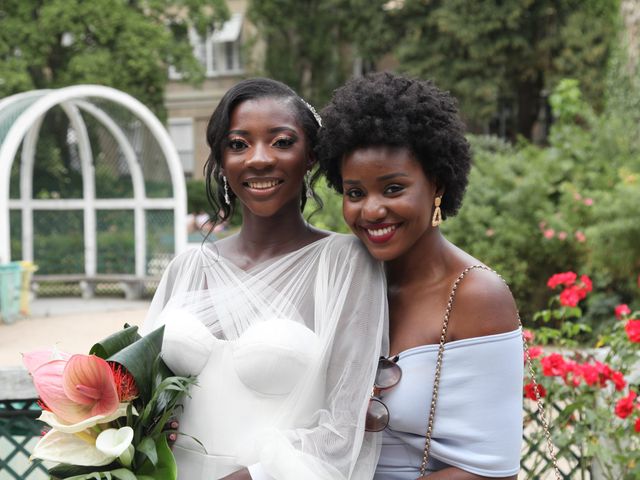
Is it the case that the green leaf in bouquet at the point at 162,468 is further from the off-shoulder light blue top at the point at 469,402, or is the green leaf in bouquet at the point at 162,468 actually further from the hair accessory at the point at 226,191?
the hair accessory at the point at 226,191

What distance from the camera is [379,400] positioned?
6.66 ft

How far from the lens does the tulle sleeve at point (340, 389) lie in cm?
198

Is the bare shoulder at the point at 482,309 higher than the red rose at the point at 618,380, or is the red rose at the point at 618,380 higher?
the bare shoulder at the point at 482,309

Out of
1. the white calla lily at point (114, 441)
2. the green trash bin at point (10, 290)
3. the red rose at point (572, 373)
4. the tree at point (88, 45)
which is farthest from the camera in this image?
the tree at point (88, 45)

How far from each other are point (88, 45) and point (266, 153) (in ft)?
54.7

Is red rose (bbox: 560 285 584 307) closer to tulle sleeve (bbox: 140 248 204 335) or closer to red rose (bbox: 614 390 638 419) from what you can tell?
red rose (bbox: 614 390 638 419)

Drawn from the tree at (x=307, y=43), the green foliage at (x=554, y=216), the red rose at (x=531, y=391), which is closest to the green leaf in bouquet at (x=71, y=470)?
the red rose at (x=531, y=391)

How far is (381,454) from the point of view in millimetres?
2111

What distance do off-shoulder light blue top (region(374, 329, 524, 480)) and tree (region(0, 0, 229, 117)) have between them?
15.9 metres

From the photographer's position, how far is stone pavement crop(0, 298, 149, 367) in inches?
327

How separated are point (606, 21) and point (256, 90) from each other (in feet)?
61.6

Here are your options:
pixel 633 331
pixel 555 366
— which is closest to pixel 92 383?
pixel 555 366

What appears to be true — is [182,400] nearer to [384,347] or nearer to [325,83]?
[384,347]

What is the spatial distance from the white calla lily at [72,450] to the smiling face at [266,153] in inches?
32.9
